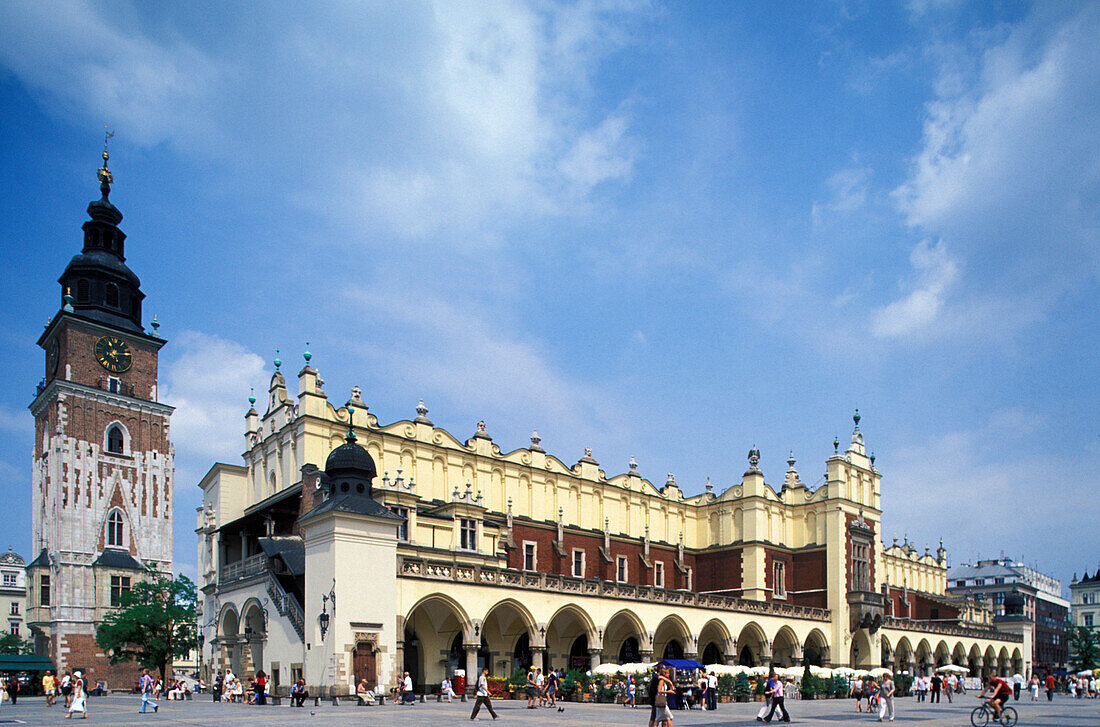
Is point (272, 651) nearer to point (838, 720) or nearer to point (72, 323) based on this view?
point (838, 720)

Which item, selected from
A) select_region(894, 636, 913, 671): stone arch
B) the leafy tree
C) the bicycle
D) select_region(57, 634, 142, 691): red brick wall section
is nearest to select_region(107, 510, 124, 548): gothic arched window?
select_region(57, 634, 142, 691): red brick wall section

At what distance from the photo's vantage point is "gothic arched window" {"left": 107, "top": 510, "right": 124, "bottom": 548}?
5994 centimetres

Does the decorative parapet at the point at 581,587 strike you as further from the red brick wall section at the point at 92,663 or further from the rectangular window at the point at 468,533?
the red brick wall section at the point at 92,663

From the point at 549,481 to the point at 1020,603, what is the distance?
76.9 meters

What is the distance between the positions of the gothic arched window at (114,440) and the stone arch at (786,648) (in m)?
44.9

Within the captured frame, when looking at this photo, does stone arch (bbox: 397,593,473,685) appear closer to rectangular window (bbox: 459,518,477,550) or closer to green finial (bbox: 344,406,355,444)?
rectangular window (bbox: 459,518,477,550)

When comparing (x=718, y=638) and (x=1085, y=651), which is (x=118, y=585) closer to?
(x=718, y=638)

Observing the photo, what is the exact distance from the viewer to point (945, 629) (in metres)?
68.2

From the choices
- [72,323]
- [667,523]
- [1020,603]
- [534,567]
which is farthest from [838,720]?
[1020,603]

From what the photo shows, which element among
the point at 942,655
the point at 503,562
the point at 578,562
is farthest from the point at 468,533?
the point at 942,655

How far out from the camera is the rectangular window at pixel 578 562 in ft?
170

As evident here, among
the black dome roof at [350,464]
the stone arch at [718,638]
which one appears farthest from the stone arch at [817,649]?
the black dome roof at [350,464]

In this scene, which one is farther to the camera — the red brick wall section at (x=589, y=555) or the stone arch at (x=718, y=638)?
the red brick wall section at (x=589, y=555)

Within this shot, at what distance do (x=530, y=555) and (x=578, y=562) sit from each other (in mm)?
4170
